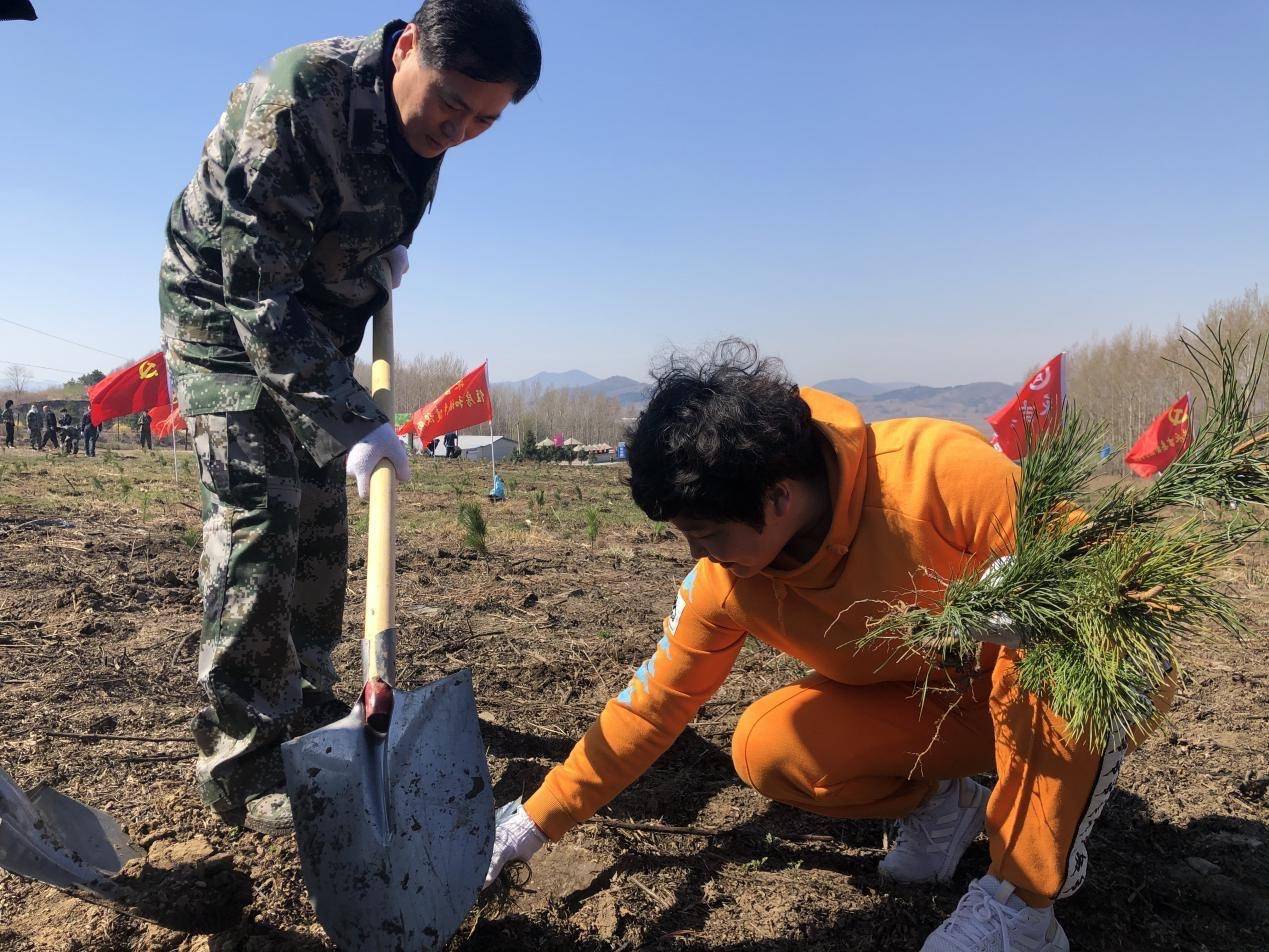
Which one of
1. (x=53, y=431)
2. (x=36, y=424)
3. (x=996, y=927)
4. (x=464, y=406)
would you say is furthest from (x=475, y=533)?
(x=36, y=424)

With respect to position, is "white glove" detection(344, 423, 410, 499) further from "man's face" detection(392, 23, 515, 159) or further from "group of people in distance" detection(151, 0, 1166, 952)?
"man's face" detection(392, 23, 515, 159)

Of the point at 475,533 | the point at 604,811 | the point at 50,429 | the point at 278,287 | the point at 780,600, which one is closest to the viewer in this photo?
the point at 780,600

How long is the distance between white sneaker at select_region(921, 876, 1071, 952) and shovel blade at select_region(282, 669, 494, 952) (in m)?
0.88

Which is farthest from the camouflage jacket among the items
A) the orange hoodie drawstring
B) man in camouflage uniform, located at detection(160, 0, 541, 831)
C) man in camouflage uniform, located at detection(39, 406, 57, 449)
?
man in camouflage uniform, located at detection(39, 406, 57, 449)

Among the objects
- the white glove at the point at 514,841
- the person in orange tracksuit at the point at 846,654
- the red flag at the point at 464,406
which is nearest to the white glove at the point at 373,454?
the person in orange tracksuit at the point at 846,654

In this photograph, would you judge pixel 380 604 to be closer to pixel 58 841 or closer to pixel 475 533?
pixel 58 841

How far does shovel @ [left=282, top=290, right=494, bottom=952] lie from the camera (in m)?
1.45

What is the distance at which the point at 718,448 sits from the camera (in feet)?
4.77

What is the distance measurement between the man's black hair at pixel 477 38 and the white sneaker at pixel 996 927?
197 cm

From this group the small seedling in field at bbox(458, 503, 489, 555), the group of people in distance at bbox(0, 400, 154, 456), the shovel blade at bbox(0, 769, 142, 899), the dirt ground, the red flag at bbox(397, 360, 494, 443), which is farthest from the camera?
the group of people in distance at bbox(0, 400, 154, 456)

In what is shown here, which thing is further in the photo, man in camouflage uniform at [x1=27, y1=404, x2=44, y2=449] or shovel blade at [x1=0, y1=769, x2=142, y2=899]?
man in camouflage uniform at [x1=27, y1=404, x2=44, y2=449]

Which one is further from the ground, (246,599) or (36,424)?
(36,424)

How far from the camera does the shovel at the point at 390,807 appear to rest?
1.45 m

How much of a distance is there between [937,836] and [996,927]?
1.36 ft
